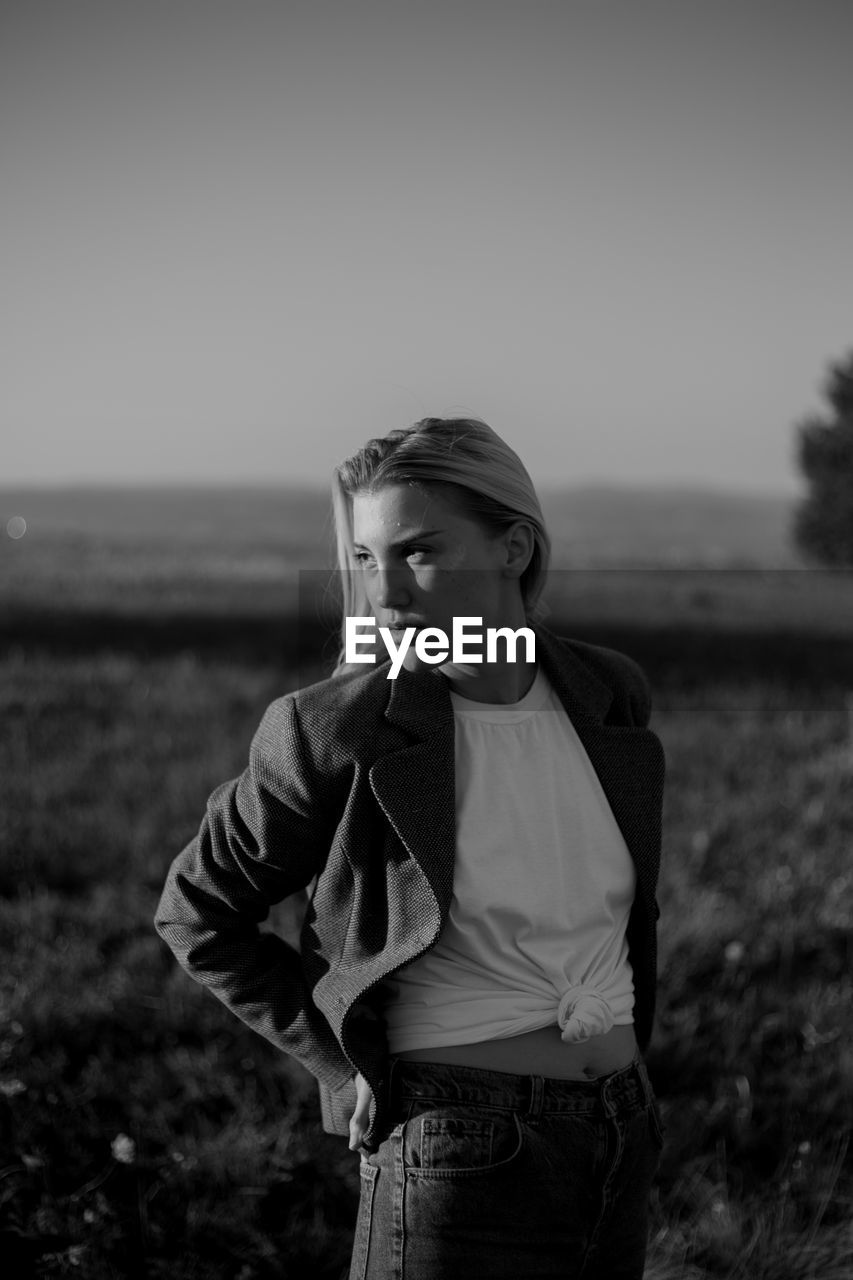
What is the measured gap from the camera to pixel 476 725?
2.01m

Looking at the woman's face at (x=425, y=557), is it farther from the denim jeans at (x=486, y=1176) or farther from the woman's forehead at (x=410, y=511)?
the denim jeans at (x=486, y=1176)

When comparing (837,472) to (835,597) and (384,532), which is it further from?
(384,532)

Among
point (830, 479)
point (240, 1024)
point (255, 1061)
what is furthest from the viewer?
point (830, 479)

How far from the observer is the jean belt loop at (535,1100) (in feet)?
6.01

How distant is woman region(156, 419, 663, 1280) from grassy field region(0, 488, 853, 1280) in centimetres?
99

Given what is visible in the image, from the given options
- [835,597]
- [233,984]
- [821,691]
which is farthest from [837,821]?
[835,597]

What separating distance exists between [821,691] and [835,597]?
5864 mm

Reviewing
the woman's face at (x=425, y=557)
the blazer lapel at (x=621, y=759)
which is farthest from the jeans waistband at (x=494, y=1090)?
the woman's face at (x=425, y=557)

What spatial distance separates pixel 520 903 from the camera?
74.5 inches

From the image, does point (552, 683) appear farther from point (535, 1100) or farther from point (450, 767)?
point (535, 1100)

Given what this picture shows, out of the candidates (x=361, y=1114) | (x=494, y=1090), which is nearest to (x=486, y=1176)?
(x=494, y=1090)

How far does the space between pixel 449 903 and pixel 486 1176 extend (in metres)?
0.42

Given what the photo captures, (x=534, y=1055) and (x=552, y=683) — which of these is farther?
(x=552, y=683)

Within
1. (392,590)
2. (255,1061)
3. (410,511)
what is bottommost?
(255,1061)
